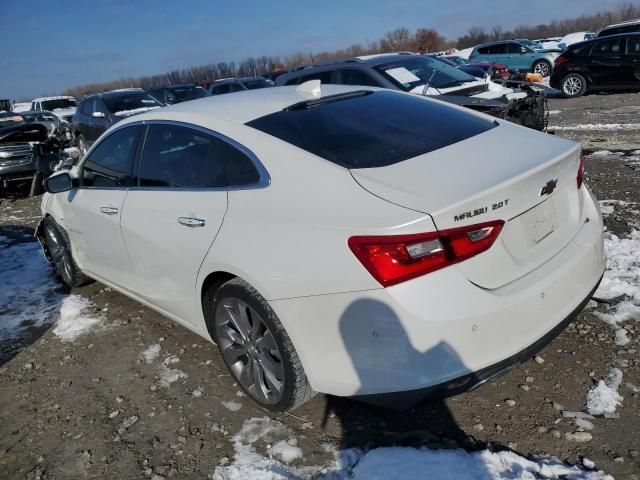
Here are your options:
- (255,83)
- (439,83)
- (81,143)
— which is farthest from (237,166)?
(255,83)

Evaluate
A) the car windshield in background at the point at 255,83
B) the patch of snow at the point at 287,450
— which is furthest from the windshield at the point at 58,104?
the patch of snow at the point at 287,450

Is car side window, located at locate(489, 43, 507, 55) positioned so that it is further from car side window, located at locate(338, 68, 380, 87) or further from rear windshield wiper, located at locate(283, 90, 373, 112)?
rear windshield wiper, located at locate(283, 90, 373, 112)

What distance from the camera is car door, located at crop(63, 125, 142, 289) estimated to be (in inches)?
141

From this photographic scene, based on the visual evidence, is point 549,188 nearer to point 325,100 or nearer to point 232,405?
point 325,100

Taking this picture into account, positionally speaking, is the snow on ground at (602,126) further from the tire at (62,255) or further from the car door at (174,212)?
the tire at (62,255)

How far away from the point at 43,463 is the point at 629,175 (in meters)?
6.37

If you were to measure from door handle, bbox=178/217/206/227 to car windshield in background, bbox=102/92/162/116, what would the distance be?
937 cm

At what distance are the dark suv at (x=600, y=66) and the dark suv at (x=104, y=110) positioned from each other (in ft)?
37.3

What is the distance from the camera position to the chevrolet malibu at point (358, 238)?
2080 millimetres

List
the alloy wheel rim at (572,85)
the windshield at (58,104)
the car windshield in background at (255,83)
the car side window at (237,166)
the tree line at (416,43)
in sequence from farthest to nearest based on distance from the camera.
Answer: the tree line at (416,43) < the windshield at (58,104) < the car windshield in background at (255,83) < the alloy wheel rim at (572,85) < the car side window at (237,166)

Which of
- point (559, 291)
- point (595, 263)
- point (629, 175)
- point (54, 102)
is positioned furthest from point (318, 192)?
point (54, 102)

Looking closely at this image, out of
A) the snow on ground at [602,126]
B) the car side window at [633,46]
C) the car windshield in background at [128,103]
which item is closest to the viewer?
the snow on ground at [602,126]

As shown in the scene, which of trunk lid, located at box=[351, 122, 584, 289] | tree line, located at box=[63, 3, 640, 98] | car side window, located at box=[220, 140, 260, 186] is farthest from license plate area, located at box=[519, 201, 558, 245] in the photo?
tree line, located at box=[63, 3, 640, 98]

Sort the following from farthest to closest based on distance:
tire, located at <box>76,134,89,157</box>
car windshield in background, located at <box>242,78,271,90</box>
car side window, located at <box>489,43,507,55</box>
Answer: car side window, located at <box>489,43,507,55</box>, car windshield in background, located at <box>242,78,271,90</box>, tire, located at <box>76,134,89,157</box>
